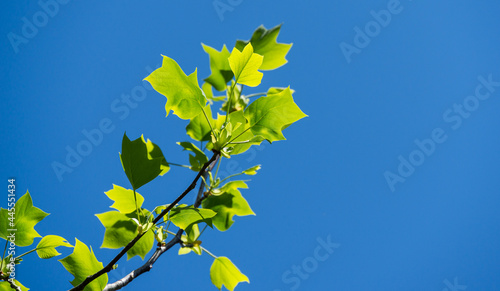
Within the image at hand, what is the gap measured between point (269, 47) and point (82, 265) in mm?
710

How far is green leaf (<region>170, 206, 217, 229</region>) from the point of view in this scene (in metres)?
0.73

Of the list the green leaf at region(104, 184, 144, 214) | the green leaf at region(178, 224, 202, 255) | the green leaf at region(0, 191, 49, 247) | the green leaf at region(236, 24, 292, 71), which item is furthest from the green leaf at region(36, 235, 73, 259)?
the green leaf at region(236, 24, 292, 71)

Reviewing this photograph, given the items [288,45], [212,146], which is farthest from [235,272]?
[288,45]

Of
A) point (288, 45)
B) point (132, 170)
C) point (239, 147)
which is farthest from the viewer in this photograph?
point (288, 45)

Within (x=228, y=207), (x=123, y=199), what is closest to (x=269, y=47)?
(x=228, y=207)

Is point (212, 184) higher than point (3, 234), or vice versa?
point (3, 234)

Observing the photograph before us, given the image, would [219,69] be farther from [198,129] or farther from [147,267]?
[147,267]

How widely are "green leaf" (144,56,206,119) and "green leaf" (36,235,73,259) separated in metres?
0.38

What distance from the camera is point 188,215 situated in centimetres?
76

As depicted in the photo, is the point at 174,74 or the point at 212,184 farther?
the point at 212,184

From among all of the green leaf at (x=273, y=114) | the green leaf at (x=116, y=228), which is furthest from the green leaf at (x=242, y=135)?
the green leaf at (x=116, y=228)

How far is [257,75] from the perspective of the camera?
75cm

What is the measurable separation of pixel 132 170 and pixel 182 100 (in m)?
0.17

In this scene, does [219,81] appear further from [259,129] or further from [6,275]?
[6,275]
